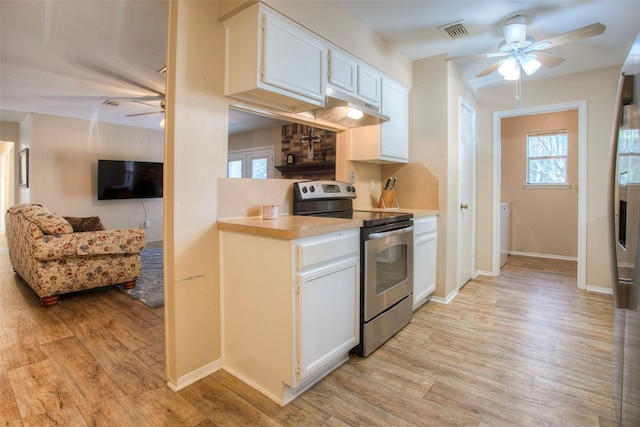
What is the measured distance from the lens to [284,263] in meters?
1.60

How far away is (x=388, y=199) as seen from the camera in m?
3.26

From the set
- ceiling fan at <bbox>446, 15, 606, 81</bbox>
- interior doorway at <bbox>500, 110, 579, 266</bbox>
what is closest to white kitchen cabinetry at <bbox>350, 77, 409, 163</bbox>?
ceiling fan at <bbox>446, 15, 606, 81</bbox>

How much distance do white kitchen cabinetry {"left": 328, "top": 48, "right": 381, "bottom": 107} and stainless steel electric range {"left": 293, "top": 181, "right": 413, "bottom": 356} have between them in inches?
28.7

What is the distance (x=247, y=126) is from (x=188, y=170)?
0.59 m

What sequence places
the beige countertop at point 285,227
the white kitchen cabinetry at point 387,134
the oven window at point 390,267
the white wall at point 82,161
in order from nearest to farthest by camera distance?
the beige countertop at point 285,227, the oven window at point 390,267, the white kitchen cabinetry at point 387,134, the white wall at point 82,161

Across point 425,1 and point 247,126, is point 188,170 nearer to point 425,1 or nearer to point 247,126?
point 247,126

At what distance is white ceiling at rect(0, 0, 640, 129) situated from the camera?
2.36 metres

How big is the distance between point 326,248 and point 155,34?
2.41m

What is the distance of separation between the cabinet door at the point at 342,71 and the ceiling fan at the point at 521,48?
0.89m

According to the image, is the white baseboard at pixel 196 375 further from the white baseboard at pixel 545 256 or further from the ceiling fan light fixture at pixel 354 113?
the white baseboard at pixel 545 256

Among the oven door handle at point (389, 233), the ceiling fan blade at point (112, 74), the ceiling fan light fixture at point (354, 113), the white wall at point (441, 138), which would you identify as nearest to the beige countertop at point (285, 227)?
the oven door handle at point (389, 233)

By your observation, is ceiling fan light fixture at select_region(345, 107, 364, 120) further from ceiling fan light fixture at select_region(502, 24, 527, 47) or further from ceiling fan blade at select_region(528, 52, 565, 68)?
ceiling fan blade at select_region(528, 52, 565, 68)

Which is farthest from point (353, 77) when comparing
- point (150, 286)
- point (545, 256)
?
point (545, 256)

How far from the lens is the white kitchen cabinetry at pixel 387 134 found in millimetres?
2900
